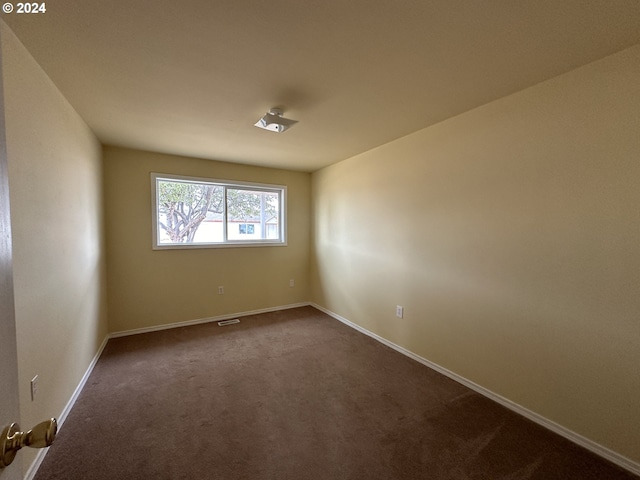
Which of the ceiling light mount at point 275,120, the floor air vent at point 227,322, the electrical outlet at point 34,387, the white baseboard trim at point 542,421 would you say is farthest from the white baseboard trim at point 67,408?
the white baseboard trim at point 542,421

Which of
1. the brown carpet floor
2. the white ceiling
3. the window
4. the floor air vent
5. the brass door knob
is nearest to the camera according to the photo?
the brass door knob

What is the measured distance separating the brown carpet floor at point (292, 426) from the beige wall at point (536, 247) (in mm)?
343

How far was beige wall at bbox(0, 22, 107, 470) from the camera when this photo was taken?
4.63ft

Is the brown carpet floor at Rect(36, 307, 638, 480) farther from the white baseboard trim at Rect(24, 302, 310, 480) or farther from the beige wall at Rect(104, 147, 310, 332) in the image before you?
the beige wall at Rect(104, 147, 310, 332)

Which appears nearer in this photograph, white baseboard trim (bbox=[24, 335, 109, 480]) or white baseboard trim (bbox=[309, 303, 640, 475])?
white baseboard trim (bbox=[24, 335, 109, 480])

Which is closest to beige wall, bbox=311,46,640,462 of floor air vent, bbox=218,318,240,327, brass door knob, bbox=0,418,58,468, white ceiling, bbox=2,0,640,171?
white ceiling, bbox=2,0,640,171

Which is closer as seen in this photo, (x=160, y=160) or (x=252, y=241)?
(x=160, y=160)

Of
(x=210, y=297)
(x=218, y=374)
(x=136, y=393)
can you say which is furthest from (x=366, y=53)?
(x=210, y=297)

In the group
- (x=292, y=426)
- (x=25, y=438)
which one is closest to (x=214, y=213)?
(x=292, y=426)

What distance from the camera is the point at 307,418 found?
76.4 inches

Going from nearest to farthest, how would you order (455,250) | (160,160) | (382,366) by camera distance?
1. (455,250)
2. (382,366)
3. (160,160)

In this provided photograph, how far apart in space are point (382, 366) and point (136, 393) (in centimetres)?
218

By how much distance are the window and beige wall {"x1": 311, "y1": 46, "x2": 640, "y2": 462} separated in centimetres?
215

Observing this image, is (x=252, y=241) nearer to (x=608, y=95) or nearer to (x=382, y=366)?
(x=382, y=366)
